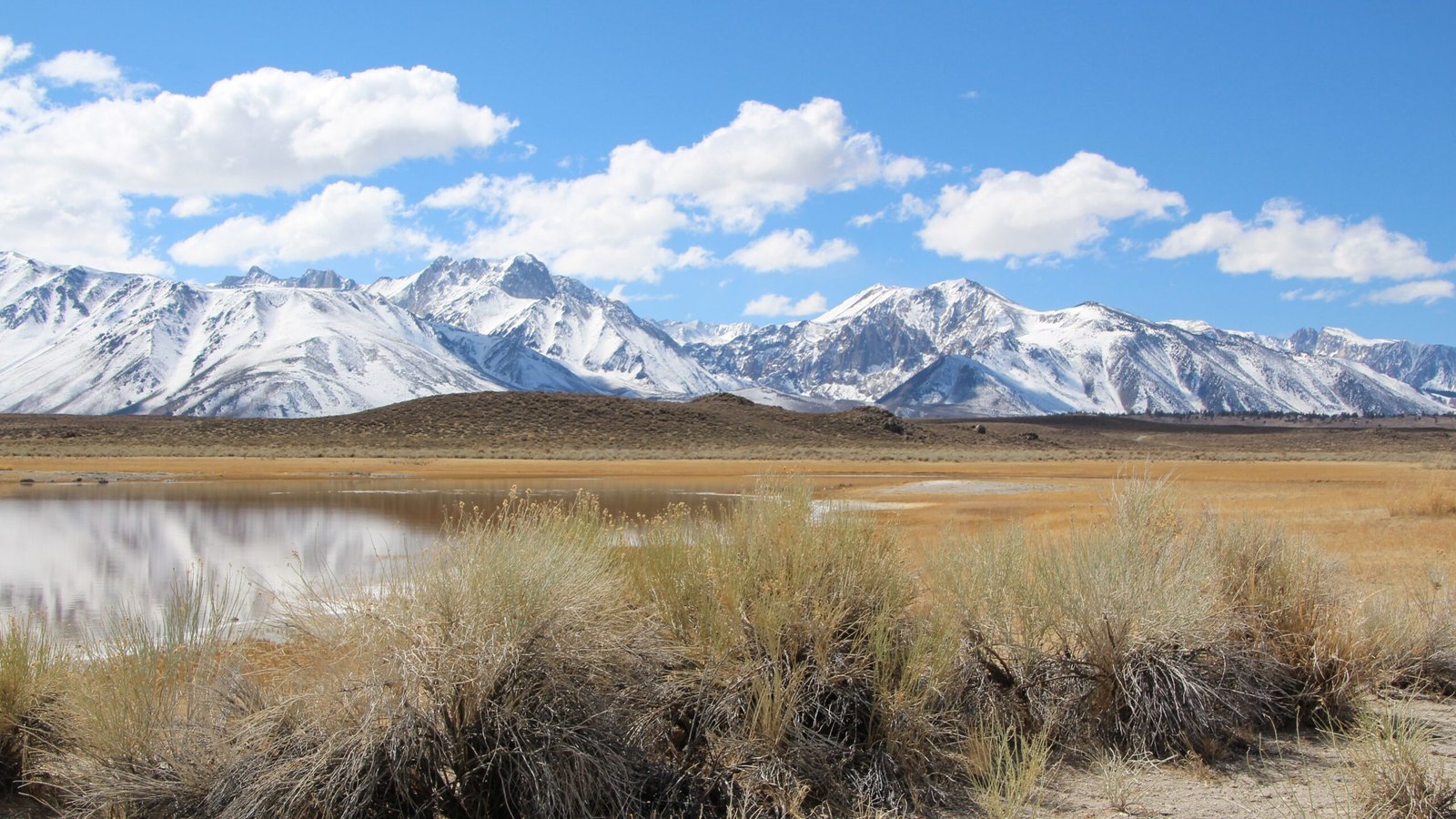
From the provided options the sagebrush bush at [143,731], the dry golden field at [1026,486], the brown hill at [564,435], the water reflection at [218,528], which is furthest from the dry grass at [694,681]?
the brown hill at [564,435]

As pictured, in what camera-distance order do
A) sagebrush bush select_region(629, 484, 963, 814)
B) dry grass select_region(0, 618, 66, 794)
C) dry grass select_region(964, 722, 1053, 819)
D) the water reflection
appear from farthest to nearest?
the water reflection → dry grass select_region(0, 618, 66, 794) → sagebrush bush select_region(629, 484, 963, 814) → dry grass select_region(964, 722, 1053, 819)

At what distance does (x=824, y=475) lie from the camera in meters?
45.6

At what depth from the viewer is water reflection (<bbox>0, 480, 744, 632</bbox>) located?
14.1m

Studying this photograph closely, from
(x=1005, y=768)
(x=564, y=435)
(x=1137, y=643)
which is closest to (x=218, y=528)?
(x=1005, y=768)

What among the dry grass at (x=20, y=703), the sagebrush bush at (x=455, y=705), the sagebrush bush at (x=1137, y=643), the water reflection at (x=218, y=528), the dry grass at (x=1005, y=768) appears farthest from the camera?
the water reflection at (x=218, y=528)

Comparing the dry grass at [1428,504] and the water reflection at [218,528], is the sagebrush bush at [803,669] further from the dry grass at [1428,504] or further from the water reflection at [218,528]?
the dry grass at [1428,504]

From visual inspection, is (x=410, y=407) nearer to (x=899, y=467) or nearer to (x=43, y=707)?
(x=899, y=467)

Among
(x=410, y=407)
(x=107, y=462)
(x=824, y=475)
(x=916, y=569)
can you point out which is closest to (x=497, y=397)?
(x=410, y=407)

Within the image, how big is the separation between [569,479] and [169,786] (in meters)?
35.3

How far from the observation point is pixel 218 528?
22781mm

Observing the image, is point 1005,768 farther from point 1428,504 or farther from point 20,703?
point 1428,504

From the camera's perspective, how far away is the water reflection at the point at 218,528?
46.4 ft

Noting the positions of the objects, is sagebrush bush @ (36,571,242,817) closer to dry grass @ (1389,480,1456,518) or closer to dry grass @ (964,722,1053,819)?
dry grass @ (964,722,1053,819)

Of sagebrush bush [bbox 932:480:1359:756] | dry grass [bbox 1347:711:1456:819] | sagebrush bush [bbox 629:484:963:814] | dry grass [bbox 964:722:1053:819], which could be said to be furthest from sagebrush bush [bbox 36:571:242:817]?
dry grass [bbox 1347:711:1456:819]
